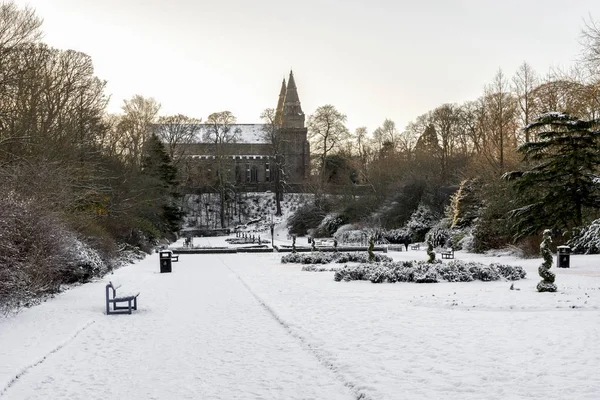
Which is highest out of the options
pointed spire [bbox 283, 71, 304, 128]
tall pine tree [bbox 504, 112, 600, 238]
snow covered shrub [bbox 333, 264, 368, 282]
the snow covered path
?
pointed spire [bbox 283, 71, 304, 128]

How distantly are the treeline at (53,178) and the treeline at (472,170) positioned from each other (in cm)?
1719

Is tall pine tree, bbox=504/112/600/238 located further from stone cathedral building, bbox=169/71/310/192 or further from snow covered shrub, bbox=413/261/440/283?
stone cathedral building, bbox=169/71/310/192

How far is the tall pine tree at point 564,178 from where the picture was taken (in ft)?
82.5

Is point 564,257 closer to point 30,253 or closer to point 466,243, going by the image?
point 466,243

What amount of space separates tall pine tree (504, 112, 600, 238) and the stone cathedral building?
49.8 metres

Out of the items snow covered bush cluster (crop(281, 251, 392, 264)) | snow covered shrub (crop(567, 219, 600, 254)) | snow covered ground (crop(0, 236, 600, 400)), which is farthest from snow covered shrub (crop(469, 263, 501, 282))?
snow covered bush cluster (crop(281, 251, 392, 264))

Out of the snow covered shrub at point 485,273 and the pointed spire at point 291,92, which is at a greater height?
the pointed spire at point 291,92

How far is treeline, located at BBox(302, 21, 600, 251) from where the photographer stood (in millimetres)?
25641

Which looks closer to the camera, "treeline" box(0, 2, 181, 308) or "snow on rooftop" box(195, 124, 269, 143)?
"treeline" box(0, 2, 181, 308)

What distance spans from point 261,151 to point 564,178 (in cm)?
6258

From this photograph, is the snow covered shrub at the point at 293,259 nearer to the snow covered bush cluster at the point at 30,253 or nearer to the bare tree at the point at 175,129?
the snow covered bush cluster at the point at 30,253

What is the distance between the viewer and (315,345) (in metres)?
9.39

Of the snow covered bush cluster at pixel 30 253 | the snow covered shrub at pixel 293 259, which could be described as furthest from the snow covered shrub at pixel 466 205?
the snow covered bush cluster at pixel 30 253

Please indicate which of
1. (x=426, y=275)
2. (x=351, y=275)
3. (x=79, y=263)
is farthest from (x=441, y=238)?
(x=79, y=263)
